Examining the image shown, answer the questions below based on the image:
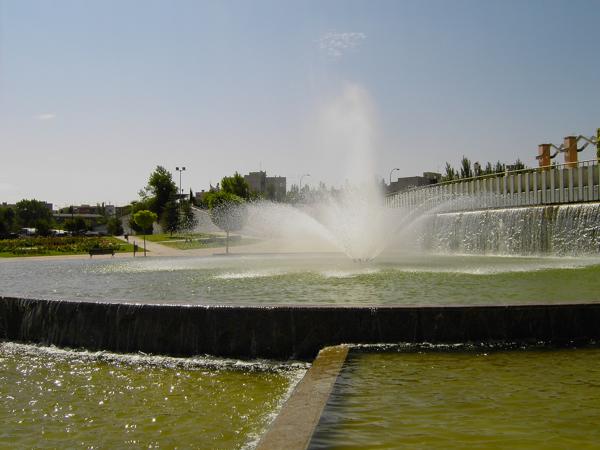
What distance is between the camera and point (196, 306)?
760 centimetres

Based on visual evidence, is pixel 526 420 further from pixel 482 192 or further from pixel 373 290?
pixel 482 192

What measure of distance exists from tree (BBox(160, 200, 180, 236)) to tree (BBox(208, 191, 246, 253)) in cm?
1461

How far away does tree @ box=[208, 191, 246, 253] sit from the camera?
57131mm

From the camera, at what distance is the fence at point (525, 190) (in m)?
24.4

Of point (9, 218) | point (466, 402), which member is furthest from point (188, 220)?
point (466, 402)

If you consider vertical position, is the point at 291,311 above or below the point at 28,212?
below

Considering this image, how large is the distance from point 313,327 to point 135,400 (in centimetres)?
228

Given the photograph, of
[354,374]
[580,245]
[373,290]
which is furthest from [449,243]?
[354,374]

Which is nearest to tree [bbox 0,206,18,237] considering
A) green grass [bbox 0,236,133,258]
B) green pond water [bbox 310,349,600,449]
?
green grass [bbox 0,236,133,258]

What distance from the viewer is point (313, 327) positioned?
7137 mm

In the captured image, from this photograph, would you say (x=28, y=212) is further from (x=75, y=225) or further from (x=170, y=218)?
(x=170, y=218)

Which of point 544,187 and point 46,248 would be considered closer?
point 544,187

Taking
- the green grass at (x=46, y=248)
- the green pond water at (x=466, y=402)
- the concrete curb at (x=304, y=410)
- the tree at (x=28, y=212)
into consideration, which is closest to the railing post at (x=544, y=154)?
the green grass at (x=46, y=248)

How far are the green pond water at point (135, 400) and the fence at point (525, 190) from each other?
2112 centimetres
